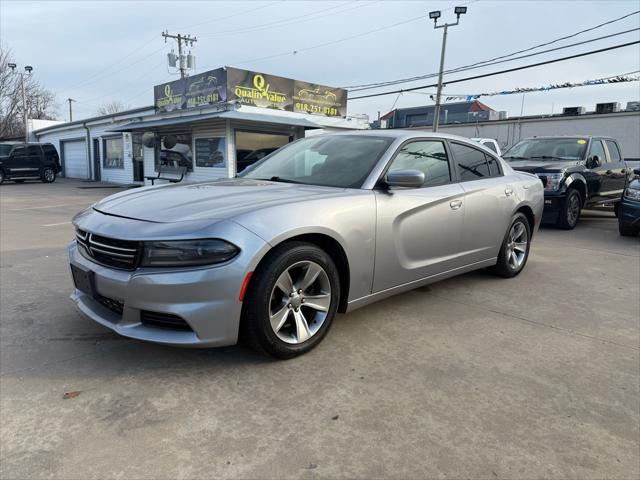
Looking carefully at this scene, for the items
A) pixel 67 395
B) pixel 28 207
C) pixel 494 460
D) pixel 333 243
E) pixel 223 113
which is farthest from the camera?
pixel 223 113

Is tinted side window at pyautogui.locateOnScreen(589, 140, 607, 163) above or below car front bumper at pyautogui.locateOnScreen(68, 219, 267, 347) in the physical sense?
above

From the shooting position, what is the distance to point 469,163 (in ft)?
14.5

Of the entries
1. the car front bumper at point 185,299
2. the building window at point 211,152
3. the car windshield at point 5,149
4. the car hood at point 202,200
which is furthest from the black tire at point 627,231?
the car windshield at point 5,149

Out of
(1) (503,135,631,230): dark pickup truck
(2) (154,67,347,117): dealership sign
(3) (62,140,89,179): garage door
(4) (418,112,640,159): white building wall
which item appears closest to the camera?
(1) (503,135,631,230): dark pickup truck

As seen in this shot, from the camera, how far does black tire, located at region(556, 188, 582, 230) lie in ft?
28.9

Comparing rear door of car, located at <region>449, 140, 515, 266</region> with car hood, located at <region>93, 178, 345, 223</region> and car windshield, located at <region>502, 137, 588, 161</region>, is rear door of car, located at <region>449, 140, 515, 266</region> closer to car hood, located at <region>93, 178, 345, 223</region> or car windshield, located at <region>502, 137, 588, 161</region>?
car hood, located at <region>93, 178, 345, 223</region>

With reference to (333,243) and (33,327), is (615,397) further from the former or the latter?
(33,327)

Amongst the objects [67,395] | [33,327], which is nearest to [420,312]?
[67,395]

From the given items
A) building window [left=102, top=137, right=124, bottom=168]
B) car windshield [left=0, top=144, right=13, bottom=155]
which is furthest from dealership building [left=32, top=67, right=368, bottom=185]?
car windshield [left=0, top=144, right=13, bottom=155]

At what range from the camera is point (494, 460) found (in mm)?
2053

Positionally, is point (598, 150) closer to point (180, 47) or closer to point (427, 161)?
point (427, 161)

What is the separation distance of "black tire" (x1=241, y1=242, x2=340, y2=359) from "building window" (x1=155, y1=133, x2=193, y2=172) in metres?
15.5

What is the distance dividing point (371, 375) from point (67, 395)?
5.63ft

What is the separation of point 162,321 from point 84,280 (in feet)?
2.23
